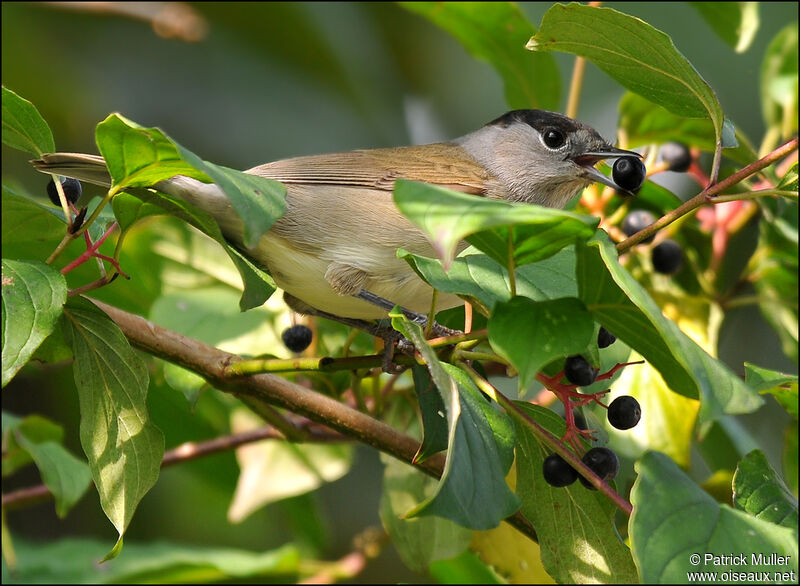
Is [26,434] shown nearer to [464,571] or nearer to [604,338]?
[464,571]

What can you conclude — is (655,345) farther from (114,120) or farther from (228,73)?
(228,73)

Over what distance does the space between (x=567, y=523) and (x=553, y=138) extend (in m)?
1.88

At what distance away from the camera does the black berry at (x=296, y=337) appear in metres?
2.99

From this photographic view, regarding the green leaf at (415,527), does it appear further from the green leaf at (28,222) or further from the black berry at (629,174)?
the green leaf at (28,222)

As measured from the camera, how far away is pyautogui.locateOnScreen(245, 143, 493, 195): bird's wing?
312 cm

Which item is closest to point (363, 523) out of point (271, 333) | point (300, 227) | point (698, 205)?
point (271, 333)

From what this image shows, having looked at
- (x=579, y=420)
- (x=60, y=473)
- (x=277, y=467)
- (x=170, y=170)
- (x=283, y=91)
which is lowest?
(x=283, y=91)

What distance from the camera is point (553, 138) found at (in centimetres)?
351

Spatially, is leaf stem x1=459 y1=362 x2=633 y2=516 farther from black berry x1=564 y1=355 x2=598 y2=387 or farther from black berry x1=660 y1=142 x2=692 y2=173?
black berry x1=660 y1=142 x2=692 y2=173

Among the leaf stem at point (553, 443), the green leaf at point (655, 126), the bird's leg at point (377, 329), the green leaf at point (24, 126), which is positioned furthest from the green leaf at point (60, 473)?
the green leaf at point (655, 126)

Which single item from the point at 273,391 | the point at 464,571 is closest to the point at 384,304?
the point at 273,391

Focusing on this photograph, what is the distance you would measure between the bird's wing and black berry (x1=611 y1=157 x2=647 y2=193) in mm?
720

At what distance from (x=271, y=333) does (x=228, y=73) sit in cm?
427

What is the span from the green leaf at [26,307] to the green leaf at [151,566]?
4.72 feet
